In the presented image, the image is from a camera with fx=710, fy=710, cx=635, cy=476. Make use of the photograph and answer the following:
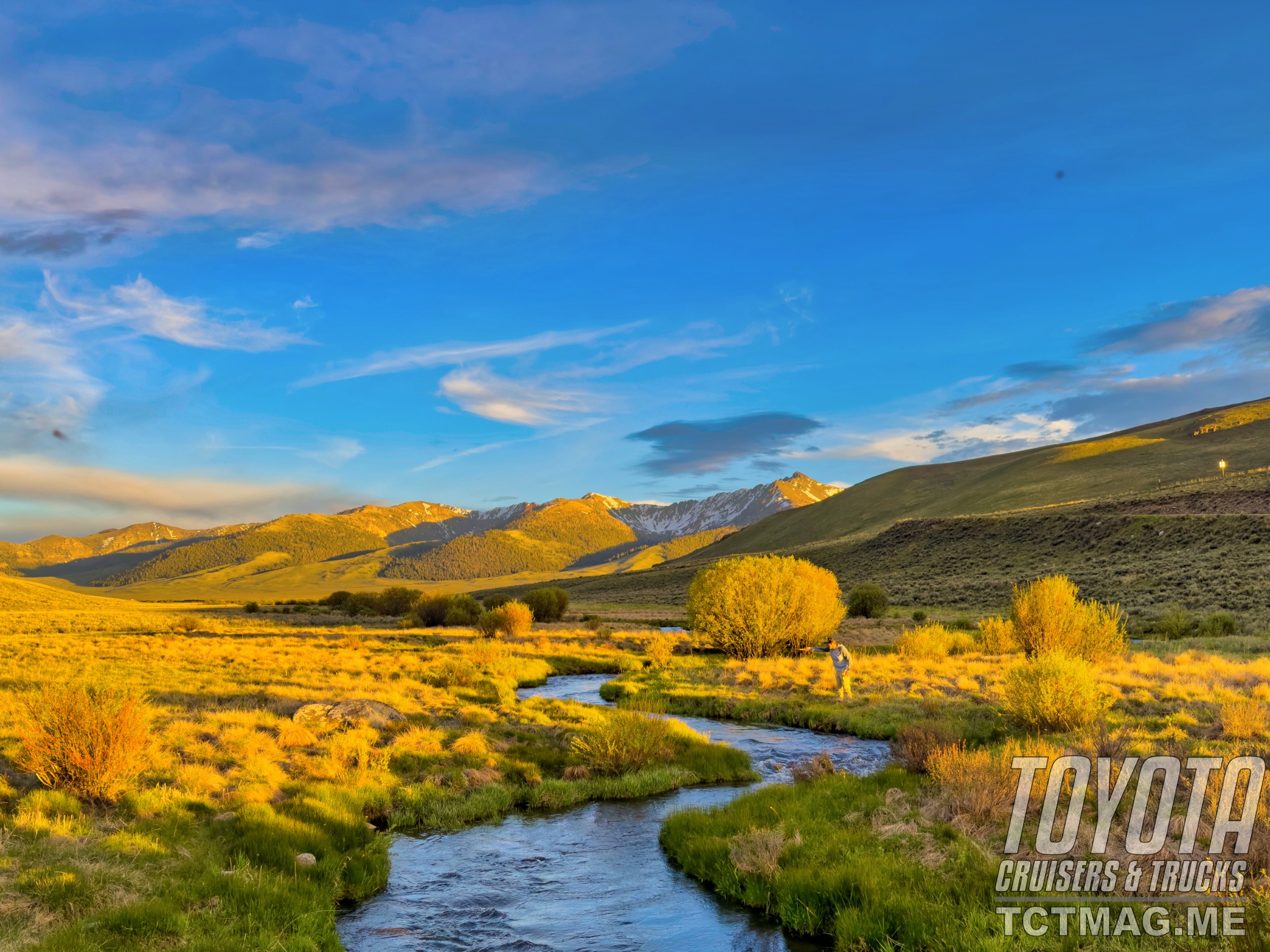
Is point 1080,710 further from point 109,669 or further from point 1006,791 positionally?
point 109,669

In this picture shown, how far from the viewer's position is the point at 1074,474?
14925 centimetres

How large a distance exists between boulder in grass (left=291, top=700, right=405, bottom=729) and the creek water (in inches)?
268

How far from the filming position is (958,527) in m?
106

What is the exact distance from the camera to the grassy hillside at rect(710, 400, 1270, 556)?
12525cm

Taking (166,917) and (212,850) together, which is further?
(212,850)

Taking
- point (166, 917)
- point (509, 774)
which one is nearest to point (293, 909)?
point (166, 917)

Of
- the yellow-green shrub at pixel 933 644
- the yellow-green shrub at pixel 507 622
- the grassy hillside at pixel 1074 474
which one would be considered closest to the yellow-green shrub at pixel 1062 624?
the yellow-green shrub at pixel 933 644

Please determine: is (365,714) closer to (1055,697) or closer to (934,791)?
(934,791)

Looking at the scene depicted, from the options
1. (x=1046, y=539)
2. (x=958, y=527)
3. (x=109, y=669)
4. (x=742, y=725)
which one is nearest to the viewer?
(x=742, y=725)

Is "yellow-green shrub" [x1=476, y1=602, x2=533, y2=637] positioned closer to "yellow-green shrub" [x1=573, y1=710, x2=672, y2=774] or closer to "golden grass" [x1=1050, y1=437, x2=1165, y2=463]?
"yellow-green shrub" [x1=573, y1=710, x2=672, y2=774]

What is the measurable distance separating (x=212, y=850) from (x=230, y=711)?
9.78 m

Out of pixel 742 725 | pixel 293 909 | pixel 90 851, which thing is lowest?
pixel 742 725

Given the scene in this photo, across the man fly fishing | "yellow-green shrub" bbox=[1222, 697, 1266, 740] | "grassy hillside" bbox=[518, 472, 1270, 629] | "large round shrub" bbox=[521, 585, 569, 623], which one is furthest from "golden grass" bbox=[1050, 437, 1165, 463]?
"yellow-green shrub" bbox=[1222, 697, 1266, 740]

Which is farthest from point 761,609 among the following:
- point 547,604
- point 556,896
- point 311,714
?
point 547,604
